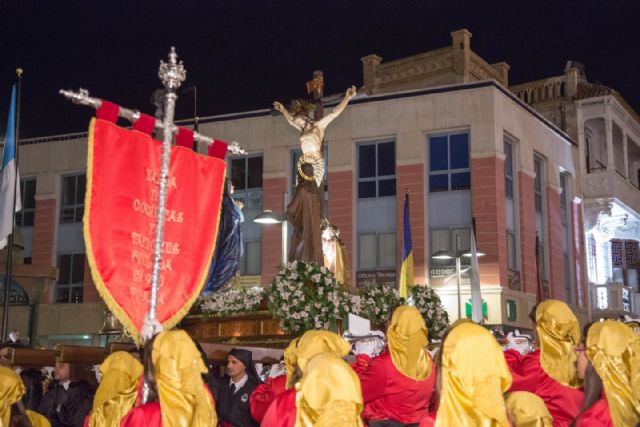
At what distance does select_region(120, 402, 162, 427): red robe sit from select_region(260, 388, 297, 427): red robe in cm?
80

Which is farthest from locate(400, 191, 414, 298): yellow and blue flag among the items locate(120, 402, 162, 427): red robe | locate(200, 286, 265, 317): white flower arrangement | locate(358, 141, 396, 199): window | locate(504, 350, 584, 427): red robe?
locate(120, 402, 162, 427): red robe

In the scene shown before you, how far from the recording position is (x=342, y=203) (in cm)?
2927

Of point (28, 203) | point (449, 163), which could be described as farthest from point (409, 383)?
point (28, 203)

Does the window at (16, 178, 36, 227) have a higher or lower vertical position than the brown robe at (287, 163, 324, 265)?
higher

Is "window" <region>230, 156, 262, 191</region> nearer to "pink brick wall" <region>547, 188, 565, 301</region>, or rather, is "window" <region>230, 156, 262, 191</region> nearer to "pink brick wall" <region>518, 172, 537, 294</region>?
"pink brick wall" <region>518, 172, 537, 294</region>

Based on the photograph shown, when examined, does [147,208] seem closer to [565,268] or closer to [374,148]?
[374,148]

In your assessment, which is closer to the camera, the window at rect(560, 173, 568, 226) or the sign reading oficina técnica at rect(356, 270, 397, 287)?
the sign reading oficina técnica at rect(356, 270, 397, 287)

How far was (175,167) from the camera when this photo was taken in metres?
7.84

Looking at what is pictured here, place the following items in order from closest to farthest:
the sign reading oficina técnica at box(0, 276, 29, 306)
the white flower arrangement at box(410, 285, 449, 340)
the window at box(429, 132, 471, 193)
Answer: the white flower arrangement at box(410, 285, 449, 340) < the sign reading oficina técnica at box(0, 276, 29, 306) < the window at box(429, 132, 471, 193)

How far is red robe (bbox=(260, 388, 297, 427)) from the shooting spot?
5051 mm

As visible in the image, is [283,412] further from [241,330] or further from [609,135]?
[609,135]

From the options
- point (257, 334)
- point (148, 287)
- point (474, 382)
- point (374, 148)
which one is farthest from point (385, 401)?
point (374, 148)

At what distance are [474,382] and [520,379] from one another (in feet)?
6.45

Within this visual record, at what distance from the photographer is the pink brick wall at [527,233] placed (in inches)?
1132
